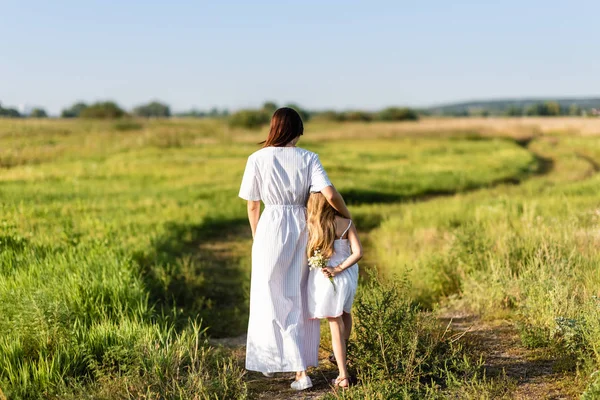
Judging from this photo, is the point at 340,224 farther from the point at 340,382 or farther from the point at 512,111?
the point at 512,111

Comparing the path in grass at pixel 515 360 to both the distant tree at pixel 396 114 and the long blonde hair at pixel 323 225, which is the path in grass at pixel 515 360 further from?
the distant tree at pixel 396 114

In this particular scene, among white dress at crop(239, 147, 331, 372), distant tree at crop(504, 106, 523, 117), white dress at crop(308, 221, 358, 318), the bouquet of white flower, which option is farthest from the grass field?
distant tree at crop(504, 106, 523, 117)

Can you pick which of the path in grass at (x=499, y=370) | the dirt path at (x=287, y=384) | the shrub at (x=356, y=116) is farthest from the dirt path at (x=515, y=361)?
the shrub at (x=356, y=116)

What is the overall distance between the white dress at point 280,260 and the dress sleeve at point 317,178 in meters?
0.02

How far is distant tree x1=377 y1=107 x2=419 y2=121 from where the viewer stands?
114188 millimetres

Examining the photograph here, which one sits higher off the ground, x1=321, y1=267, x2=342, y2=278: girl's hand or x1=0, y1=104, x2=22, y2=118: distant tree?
x1=0, y1=104, x2=22, y2=118: distant tree

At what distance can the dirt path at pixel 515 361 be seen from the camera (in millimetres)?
4805

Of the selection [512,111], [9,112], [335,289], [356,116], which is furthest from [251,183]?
[512,111]

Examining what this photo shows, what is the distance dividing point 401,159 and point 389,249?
2272cm

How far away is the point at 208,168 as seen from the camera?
25.6m

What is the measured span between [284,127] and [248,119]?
72037mm

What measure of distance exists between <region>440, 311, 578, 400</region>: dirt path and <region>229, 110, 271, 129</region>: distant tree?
69137 mm

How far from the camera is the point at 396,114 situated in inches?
4532

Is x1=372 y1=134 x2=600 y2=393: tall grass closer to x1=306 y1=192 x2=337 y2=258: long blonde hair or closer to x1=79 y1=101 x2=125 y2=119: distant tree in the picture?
x1=306 y1=192 x2=337 y2=258: long blonde hair
